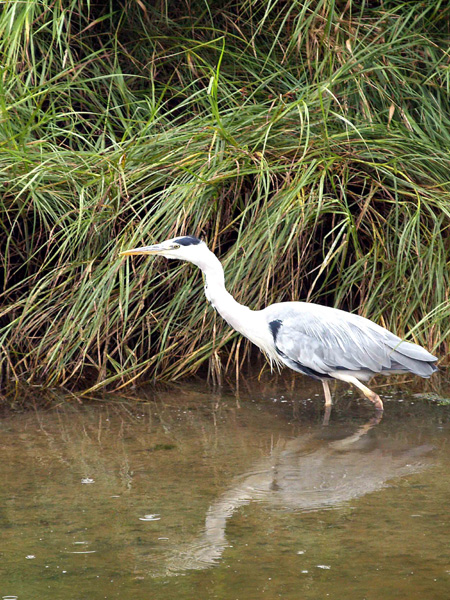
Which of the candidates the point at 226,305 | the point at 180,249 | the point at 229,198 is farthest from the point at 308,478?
the point at 229,198

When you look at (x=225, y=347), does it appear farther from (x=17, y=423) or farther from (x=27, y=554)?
(x=27, y=554)

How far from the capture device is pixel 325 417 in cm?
465

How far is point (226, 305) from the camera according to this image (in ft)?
15.7

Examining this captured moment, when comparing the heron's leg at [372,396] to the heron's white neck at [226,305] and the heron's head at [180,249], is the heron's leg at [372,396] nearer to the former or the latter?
the heron's white neck at [226,305]

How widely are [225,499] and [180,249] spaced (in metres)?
1.64

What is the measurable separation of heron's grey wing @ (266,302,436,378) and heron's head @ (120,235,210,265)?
508 millimetres

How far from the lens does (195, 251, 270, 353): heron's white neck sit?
15.6 feet

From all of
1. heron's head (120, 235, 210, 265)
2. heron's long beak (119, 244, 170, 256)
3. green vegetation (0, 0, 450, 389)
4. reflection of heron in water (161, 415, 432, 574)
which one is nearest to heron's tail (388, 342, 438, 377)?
green vegetation (0, 0, 450, 389)

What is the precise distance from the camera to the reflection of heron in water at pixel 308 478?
3.06 metres

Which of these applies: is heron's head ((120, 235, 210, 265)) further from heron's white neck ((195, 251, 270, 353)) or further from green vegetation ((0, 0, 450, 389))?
green vegetation ((0, 0, 450, 389))

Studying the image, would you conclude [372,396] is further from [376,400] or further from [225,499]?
[225,499]

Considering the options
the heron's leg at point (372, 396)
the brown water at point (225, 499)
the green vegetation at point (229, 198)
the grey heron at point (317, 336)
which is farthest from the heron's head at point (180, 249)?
the heron's leg at point (372, 396)

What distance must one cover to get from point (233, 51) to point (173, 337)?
7.32 feet

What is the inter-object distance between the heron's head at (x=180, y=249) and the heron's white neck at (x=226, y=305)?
5 centimetres
